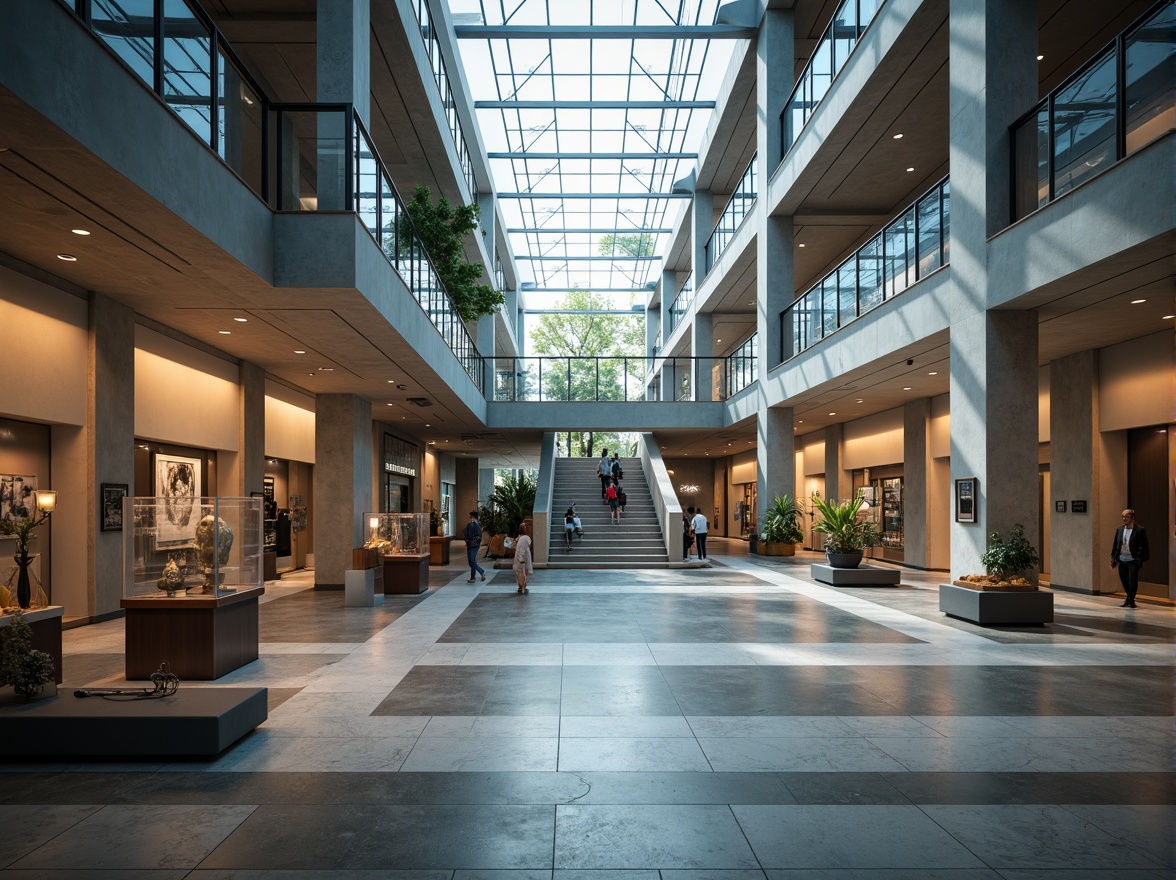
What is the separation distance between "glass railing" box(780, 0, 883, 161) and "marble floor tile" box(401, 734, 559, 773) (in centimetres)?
1451

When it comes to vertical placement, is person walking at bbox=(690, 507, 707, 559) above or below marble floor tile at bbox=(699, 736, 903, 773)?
above

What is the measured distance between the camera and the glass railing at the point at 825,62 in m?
16.1

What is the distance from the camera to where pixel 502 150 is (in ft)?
104

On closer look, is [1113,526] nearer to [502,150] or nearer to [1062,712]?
[1062,712]

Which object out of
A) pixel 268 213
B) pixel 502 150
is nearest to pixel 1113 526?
pixel 268 213

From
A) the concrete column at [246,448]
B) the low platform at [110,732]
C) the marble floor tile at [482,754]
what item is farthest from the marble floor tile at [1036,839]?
the concrete column at [246,448]

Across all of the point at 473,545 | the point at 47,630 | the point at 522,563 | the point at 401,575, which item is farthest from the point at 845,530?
the point at 47,630

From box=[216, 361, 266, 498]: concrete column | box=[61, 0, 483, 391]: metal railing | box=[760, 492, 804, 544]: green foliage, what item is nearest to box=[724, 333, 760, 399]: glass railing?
box=[760, 492, 804, 544]: green foliage

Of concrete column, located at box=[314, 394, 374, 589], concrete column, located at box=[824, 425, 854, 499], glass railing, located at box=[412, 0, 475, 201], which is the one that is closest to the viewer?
concrete column, located at box=[314, 394, 374, 589]

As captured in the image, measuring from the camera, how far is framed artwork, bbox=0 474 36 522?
10.1m

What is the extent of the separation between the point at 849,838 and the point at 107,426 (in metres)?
11.1

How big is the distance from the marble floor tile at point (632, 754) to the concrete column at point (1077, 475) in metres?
12.2

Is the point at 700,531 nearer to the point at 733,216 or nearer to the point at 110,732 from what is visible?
the point at 733,216

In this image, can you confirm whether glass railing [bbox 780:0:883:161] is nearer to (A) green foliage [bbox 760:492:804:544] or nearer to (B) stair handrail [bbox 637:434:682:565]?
(A) green foliage [bbox 760:492:804:544]
